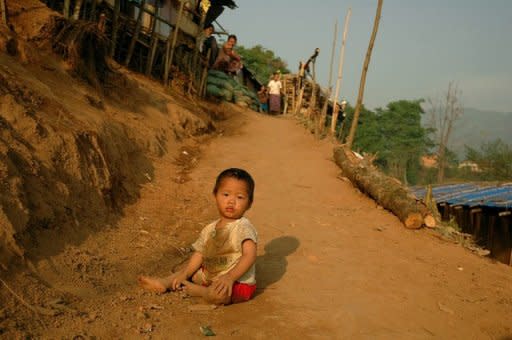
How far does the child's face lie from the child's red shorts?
0.46m

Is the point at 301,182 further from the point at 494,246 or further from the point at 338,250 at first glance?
the point at 494,246

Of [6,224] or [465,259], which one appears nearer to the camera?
[6,224]

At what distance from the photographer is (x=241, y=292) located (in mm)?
2902

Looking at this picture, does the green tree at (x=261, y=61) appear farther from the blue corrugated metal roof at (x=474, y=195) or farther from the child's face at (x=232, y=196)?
the child's face at (x=232, y=196)

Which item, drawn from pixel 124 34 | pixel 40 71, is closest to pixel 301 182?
pixel 40 71

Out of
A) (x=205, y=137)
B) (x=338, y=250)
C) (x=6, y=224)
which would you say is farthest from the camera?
(x=205, y=137)

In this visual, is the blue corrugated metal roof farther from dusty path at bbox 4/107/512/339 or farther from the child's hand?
the child's hand

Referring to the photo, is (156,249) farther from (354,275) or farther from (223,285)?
(354,275)

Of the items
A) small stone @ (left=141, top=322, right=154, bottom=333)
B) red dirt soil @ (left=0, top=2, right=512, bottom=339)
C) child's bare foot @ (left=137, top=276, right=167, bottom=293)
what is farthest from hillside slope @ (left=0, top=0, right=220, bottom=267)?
small stone @ (left=141, top=322, right=154, bottom=333)

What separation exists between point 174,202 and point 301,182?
2.69m

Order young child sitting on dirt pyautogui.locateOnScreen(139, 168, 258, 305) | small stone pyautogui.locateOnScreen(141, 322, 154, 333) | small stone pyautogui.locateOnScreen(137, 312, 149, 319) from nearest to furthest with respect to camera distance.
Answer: small stone pyautogui.locateOnScreen(141, 322, 154, 333) → small stone pyautogui.locateOnScreen(137, 312, 149, 319) → young child sitting on dirt pyautogui.locateOnScreen(139, 168, 258, 305)

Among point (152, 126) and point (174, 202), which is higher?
point (152, 126)

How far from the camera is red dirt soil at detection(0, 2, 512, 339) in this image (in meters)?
2.54

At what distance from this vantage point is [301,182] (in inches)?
291
